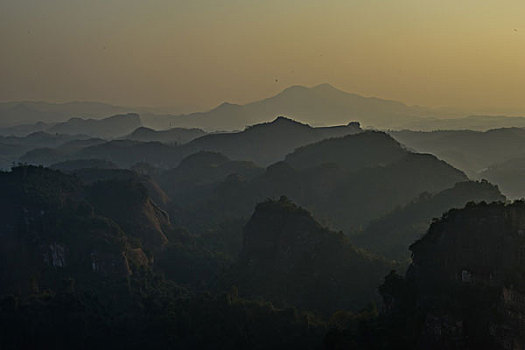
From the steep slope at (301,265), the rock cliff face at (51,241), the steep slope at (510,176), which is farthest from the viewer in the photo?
the steep slope at (510,176)

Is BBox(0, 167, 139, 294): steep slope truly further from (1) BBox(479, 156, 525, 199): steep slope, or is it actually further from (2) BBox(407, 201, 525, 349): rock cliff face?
(1) BBox(479, 156, 525, 199): steep slope

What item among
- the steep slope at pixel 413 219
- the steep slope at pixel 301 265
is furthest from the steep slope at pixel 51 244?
the steep slope at pixel 413 219

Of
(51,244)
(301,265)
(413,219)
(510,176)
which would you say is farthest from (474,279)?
(510,176)

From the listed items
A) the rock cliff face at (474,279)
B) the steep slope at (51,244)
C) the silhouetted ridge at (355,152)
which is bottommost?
the rock cliff face at (474,279)

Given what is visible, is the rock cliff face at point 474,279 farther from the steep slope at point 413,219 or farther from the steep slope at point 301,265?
the steep slope at point 413,219

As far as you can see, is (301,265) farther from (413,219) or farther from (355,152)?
(355,152)

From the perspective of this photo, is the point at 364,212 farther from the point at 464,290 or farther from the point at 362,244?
the point at 464,290

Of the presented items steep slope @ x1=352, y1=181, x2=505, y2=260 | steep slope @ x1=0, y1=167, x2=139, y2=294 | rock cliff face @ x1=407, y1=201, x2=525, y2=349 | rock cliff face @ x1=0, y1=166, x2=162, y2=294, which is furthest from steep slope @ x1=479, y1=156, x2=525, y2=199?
rock cliff face @ x1=407, y1=201, x2=525, y2=349
